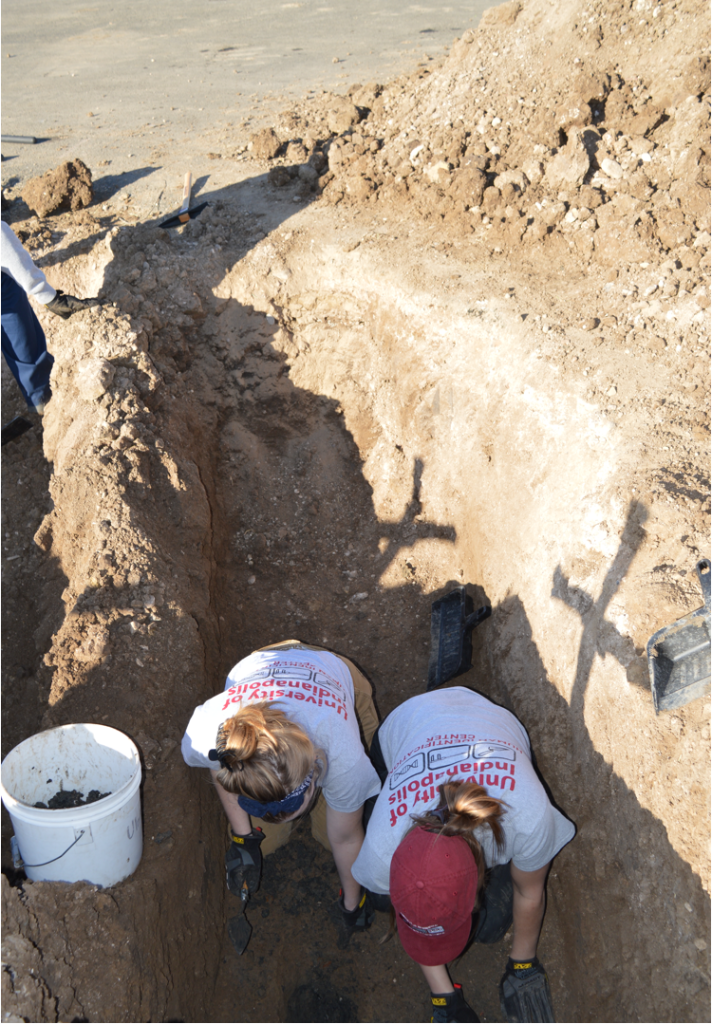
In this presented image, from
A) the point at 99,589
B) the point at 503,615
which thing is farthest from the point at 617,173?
the point at 99,589

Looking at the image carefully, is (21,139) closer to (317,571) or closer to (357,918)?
(317,571)

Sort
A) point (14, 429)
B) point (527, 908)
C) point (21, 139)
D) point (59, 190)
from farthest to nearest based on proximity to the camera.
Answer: point (21, 139) → point (59, 190) → point (14, 429) → point (527, 908)

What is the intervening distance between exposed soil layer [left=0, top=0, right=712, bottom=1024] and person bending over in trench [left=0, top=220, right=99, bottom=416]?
24 cm

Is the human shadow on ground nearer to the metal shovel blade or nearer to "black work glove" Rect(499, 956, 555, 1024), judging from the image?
the metal shovel blade

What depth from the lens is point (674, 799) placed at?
8.36 feet

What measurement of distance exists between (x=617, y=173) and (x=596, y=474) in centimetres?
260

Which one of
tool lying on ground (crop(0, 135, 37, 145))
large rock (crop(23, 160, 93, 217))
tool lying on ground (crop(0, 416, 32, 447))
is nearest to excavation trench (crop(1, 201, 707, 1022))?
tool lying on ground (crop(0, 416, 32, 447))

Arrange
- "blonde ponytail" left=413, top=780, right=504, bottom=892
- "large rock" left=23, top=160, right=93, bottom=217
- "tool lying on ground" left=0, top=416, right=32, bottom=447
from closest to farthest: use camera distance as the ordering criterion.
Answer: "blonde ponytail" left=413, top=780, right=504, bottom=892, "tool lying on ground" left=0, top=416, right=32, bottom=447, "large rock" left=23, top=160, right=93, bottom=217

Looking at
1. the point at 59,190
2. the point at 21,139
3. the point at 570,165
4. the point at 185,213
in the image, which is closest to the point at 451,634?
the point at 570,165

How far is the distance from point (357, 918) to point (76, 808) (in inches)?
67.5

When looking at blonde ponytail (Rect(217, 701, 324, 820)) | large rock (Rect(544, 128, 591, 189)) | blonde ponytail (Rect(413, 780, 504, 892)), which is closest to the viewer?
blonde ponytail (Rect(413, 780, 504, 892))

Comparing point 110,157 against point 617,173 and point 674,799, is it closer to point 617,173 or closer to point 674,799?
point 617,173

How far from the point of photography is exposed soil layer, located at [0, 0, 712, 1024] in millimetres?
2773

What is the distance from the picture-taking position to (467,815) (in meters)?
2.15
